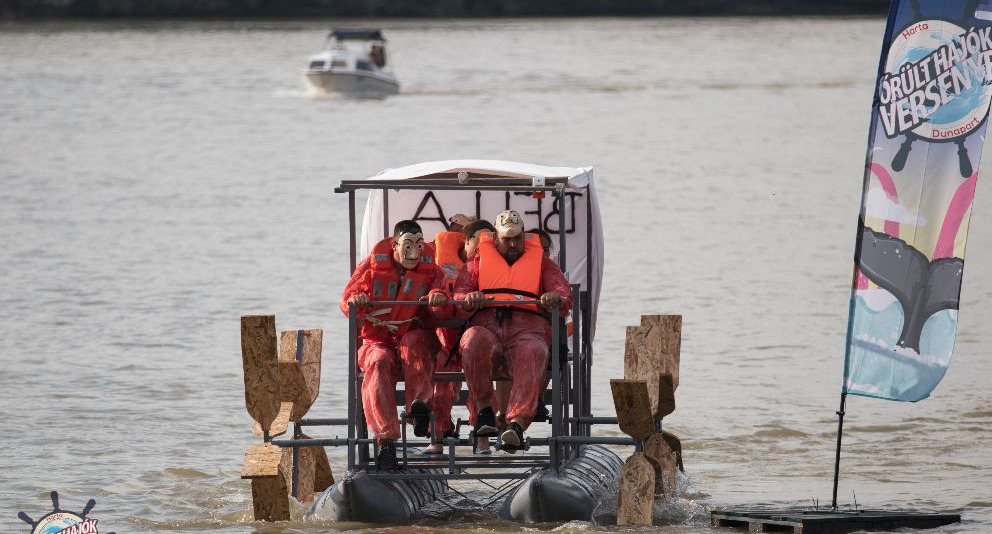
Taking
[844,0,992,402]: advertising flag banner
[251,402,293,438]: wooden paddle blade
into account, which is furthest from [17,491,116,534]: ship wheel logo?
[844,0,992,402]: advertising flag banner

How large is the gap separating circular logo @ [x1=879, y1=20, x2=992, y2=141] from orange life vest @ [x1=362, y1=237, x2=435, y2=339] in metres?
3.18

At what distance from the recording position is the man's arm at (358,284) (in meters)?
10.8

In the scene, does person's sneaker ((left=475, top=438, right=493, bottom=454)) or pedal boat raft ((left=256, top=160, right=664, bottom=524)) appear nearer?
pedal boat raft ((left=256, top=160, right=664, bottom=524))

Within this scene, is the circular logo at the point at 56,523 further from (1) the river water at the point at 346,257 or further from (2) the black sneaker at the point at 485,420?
(2) the black sneaker at the point at 485,420

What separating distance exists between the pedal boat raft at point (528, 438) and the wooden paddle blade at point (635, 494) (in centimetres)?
19

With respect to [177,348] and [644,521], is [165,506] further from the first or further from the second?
[177,348]

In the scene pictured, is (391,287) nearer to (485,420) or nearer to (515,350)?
(515,350)

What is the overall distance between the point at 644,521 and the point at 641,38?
81476mm

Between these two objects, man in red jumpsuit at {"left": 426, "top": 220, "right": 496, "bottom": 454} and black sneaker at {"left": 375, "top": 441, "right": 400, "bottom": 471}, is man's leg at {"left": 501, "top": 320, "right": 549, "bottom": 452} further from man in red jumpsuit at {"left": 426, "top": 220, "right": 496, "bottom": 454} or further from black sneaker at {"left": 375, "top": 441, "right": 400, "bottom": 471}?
black sneaker at {"left": 375, "top": 441, "right": 400, "bottom": 471}

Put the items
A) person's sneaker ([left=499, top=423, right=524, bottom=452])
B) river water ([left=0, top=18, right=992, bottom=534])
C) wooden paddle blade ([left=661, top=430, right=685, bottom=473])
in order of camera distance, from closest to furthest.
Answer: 1. person's sneaker ([left=499, top=423, right=524, bottom=452])
2. wooden paddle blade ([left=661, top=430, right=685, bottom=473])
3. river water ([left=0, top=18, right=992, bottom=534])

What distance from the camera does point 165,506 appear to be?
13234 millimetres

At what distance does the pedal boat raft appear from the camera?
35.0 feet

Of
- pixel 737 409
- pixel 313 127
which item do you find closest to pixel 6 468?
pixel 737 409

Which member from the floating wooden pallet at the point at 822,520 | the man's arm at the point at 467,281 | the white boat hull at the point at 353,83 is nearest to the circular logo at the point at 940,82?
the floating wooden pallet at the point at 822,520
